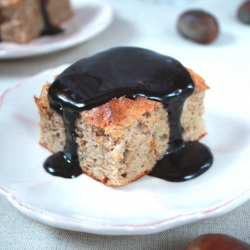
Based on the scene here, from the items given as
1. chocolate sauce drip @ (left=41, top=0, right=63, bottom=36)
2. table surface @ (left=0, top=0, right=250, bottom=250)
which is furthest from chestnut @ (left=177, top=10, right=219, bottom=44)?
chocolate sauce drip @ (left=41, top=0, right=63, bottom=36)

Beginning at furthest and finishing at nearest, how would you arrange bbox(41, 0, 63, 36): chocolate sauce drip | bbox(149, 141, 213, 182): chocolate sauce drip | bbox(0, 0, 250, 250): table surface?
bbox(41, 0, 63, 36): chocolate sauce drip
bbox(149, 141, 213, 182): chocolate sauce drip
bbox(0, 0, 250, 250): table surface

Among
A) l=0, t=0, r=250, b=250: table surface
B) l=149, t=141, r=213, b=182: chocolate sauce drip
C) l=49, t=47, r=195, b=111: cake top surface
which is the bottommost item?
l=0, t=0, r=250, b=250: table surface

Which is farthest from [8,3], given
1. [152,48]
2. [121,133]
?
[121,133]

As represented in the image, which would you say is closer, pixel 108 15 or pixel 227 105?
pixel 227 105

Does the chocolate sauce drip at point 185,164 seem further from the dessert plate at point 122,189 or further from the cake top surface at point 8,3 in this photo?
the cake top surface at point 8,3

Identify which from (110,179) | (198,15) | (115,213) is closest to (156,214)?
(115,213)

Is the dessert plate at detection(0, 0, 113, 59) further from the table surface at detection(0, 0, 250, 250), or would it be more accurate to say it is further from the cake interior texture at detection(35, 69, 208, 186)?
the cake interior texture at detection(35, 69, 208, 186)

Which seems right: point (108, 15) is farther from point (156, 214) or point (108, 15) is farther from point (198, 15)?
point (156, 214)
